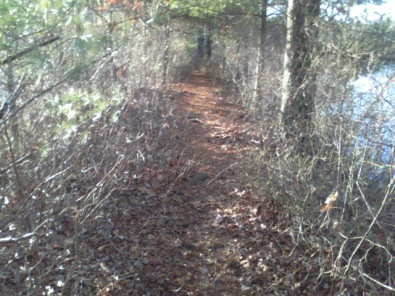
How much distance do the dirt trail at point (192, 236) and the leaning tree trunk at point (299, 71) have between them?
1.10m

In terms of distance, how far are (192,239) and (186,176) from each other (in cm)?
169

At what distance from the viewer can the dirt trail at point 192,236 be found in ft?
17.2

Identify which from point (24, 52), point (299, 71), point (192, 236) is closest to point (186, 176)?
point (192, 236)

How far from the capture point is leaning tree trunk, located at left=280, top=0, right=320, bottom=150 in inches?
253

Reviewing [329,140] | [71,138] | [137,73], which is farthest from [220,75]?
[71,138]

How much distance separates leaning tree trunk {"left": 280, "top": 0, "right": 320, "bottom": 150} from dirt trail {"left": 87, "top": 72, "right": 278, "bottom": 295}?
1.10 meters

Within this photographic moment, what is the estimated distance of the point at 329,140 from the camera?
5652 mm

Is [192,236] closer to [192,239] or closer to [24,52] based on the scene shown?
[192,239]

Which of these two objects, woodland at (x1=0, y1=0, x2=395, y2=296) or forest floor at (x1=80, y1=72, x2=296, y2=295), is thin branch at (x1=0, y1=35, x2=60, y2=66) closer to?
woodland at (x1=0, y1=0, x2=395, y2=296)

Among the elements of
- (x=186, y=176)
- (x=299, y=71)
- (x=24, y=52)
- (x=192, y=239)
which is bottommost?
(x=192, y=239)

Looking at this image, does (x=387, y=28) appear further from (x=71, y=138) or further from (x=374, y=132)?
(x=71, y=138)

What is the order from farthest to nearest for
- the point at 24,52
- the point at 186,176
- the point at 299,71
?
the point at 186,176, the point at 299,71, the point at 24,52

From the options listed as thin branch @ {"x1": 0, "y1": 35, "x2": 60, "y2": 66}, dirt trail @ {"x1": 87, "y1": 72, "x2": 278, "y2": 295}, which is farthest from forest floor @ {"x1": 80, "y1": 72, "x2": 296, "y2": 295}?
thin branch @ {"x1": 0, "y1": 35, "x2": 60, "y2": 66}

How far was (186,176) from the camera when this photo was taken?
7582 mm
